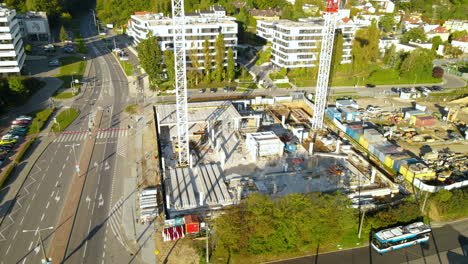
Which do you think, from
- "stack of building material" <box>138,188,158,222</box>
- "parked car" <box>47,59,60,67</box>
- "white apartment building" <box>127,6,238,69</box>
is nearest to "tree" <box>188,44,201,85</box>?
"white apartment building" <box>127,6,238,69</box>

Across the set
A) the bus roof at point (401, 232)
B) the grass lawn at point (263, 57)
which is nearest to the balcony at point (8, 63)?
the grass lawn at point (263, 57)

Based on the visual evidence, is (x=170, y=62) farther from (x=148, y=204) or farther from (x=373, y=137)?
(x=373, y=137)

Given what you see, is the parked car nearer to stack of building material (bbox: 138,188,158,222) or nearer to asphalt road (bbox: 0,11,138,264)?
asphalt road (bbox: 0,11,138,264)

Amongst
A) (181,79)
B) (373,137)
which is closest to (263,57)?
(373,137)

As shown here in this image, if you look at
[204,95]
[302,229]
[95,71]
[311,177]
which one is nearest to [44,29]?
[95,71]

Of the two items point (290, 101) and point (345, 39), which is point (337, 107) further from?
point (345, 39)
